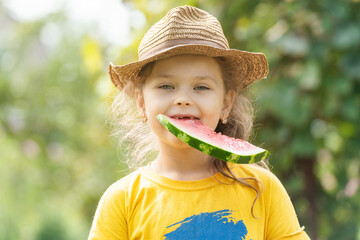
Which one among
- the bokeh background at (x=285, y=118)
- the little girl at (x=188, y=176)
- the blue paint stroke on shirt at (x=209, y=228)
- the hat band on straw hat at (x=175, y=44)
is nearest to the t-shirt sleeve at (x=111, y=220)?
the little girl at (x=188, y=176)

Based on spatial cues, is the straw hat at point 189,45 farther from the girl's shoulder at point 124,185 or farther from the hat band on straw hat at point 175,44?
the girl's shoulder at point 124,185

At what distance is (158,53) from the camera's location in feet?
6.63

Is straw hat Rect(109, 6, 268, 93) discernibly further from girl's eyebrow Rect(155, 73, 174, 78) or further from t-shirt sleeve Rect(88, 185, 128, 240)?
t-shirt sleeve Rect(88, 185, 128, 240)

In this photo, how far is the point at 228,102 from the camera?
2.33 metres

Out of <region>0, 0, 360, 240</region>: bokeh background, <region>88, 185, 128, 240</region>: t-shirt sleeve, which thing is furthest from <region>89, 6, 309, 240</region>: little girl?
<region>0, 0, 360, 240</region>: bokeh background

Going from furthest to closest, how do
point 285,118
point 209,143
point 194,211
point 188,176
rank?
point 285,118 → point 188,176 → point 194,211 → point 209,143

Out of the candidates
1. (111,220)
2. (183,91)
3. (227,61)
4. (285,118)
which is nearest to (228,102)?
(227,61)

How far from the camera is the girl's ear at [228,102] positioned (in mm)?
2307

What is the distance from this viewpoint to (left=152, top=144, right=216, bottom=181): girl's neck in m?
2.15

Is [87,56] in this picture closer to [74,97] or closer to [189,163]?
[189,163]

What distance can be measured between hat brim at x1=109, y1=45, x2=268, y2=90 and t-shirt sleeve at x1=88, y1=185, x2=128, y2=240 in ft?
1.79

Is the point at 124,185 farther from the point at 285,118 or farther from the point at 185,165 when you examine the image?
the point at 285,118

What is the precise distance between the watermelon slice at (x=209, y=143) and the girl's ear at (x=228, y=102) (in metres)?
0.28

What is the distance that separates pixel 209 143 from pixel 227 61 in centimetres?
52
